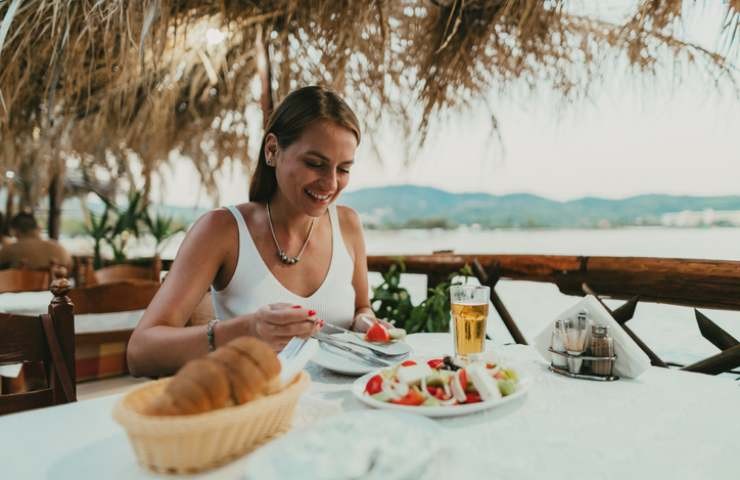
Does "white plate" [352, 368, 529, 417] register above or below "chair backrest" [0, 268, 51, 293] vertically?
above

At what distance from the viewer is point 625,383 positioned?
1.08 metres

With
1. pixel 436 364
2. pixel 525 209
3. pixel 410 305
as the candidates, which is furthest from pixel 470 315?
pixel 525 209

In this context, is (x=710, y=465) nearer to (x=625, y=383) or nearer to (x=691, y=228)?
(x=625, y=383)

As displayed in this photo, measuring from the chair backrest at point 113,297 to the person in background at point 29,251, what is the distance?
10.2 feet

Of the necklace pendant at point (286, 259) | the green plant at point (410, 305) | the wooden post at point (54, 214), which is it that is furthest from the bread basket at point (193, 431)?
the wooden post at point (54, 214)

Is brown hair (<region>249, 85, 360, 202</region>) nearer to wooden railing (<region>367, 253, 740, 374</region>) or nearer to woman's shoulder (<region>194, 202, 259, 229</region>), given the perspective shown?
woman's shoulder (<region>194, 202, 259, 229</region>)

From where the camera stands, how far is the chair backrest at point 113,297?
96.9 inches

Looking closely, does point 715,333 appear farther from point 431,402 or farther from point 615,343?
point 431,402

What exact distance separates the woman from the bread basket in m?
0.65

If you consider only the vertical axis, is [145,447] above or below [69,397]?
above

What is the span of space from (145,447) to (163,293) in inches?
32.6

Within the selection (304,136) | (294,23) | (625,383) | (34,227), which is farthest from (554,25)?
(34,227)

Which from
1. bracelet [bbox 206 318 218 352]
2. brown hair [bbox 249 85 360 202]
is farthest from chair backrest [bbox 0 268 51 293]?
bracelet [bbox 206 318 218 352]

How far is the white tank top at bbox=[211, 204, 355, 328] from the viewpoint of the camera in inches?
63.0
